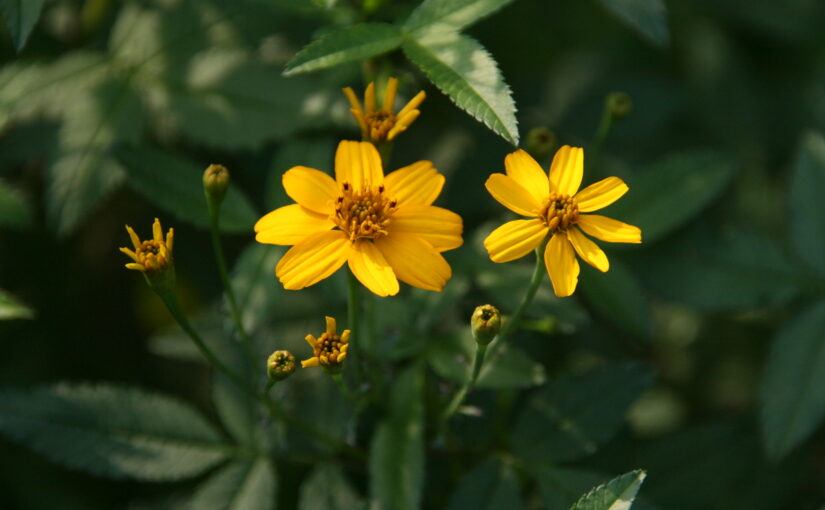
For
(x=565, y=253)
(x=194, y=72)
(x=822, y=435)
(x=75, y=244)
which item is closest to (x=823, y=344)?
(x=822, y=435)

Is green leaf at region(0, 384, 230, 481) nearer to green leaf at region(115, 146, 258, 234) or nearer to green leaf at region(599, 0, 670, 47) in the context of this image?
green leaf at region(115, 146, 258, 234)

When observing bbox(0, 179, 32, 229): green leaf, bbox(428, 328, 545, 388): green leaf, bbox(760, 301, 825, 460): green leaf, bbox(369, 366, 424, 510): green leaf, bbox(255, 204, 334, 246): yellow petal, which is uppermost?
bbox(255, 204, 334, 246): yellow petal

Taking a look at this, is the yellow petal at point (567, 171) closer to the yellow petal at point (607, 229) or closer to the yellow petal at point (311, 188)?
the yellow petal at point (607, 229)

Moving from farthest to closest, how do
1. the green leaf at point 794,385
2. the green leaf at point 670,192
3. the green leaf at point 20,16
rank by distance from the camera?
the green leaf at point 670,192 → the green leaf at point 794,385 → the green leaf at point 20,16

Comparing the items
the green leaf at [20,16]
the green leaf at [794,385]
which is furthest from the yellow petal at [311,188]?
the green leaf at [794,385]

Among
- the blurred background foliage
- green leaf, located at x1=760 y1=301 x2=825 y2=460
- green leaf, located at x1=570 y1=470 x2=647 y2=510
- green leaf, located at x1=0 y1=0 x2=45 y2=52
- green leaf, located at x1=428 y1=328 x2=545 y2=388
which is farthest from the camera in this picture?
green leaf, located at x1=760 y1=301 x2=825 y2=460

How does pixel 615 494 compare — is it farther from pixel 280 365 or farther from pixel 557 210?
pixel 280 365


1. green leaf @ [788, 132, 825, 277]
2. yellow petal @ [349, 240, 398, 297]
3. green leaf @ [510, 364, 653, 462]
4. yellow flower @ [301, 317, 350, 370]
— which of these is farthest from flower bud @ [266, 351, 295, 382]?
green leaf @ [788, 132, 825, 277]
